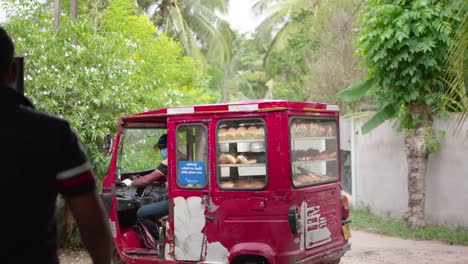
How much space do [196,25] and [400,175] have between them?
43.7ft

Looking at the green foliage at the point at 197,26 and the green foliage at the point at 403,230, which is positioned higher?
the green foliage at the point at 197,26

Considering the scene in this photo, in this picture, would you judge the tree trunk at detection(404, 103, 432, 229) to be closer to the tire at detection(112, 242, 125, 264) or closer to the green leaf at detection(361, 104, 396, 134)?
the green leaf at detection(361, 104, 396, 134)

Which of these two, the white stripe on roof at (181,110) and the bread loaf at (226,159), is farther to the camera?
the white stripe on roof at (181,110)

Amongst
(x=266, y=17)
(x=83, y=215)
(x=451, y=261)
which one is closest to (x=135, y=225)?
(x=451, y=261)

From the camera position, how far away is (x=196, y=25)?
2419 cm

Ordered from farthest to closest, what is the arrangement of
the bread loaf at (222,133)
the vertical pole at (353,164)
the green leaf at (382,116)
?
the vertical pole at (353,164) → the green leaf at (382,116) → the bread loaf at (222,133)

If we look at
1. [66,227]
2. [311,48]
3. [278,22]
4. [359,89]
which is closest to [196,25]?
[311,48]

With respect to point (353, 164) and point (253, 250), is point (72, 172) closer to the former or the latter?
point (253, 250)

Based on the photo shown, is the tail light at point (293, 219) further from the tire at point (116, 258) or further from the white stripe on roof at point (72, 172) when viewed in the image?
the white stripe on roof at point (72, 172)

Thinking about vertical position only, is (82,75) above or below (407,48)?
below

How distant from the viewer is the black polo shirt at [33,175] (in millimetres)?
2016

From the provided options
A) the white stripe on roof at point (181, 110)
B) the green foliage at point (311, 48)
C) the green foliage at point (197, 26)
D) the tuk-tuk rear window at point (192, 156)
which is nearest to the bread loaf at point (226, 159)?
the tuk-tuk rear window at point (192, 156)

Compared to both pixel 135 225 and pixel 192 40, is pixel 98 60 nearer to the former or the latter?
pixel 135 225

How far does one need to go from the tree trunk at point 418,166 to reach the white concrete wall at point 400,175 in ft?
1.23
